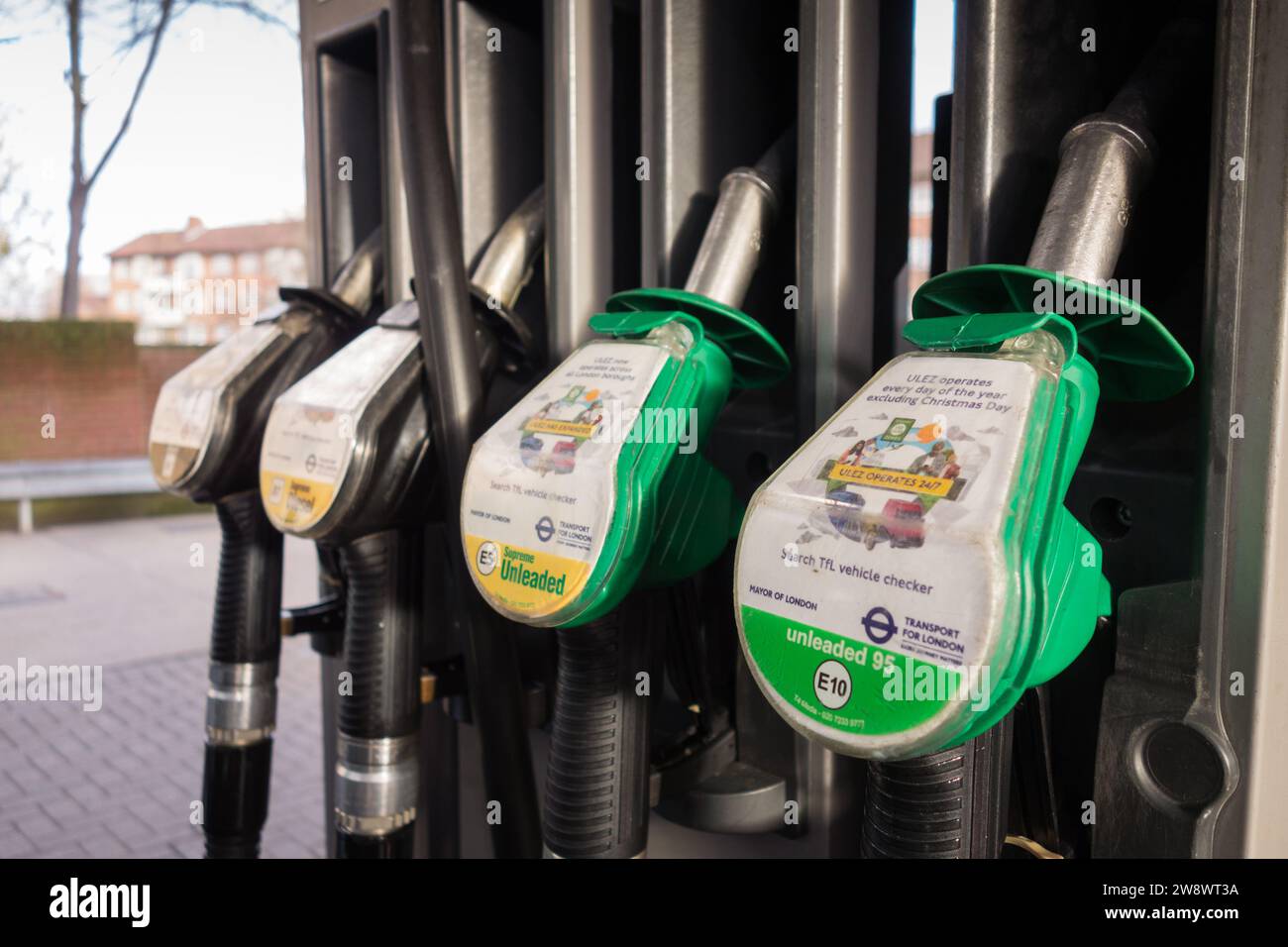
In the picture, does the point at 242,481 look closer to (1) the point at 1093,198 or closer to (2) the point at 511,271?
(2) the point at 511,271

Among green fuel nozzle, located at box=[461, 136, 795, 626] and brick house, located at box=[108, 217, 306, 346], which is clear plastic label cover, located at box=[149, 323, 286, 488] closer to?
green fuel nozzle, located at box=[461, 136, 795, 626]

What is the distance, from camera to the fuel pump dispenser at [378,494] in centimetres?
106

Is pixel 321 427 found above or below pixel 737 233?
below

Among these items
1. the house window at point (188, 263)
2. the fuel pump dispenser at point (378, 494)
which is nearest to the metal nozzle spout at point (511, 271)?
the fuel pump dispenser at point (378, 494)

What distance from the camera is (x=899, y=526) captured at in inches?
23.7

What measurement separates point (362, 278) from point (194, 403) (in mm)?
265

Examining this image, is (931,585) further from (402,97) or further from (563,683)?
(402,97)

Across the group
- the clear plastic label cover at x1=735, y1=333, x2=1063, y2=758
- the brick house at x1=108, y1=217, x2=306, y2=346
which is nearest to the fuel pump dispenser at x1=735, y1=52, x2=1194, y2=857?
the clear plastic label cover at x1=735, y1=333, x2=1063, y2=758

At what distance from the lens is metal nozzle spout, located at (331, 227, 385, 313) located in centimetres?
143

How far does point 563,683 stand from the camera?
922 mm

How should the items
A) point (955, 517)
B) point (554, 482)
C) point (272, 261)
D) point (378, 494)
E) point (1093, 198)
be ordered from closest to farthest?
point (955, 517) → point (1093, 198) → point (554, 482) → point (378, 494) → point (272, 261)

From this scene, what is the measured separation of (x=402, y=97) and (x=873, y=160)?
429 millimetres

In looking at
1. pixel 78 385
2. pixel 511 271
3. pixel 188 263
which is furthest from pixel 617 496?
pixel 78 385

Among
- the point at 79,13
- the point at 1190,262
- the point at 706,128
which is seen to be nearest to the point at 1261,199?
the point at 1190,262
